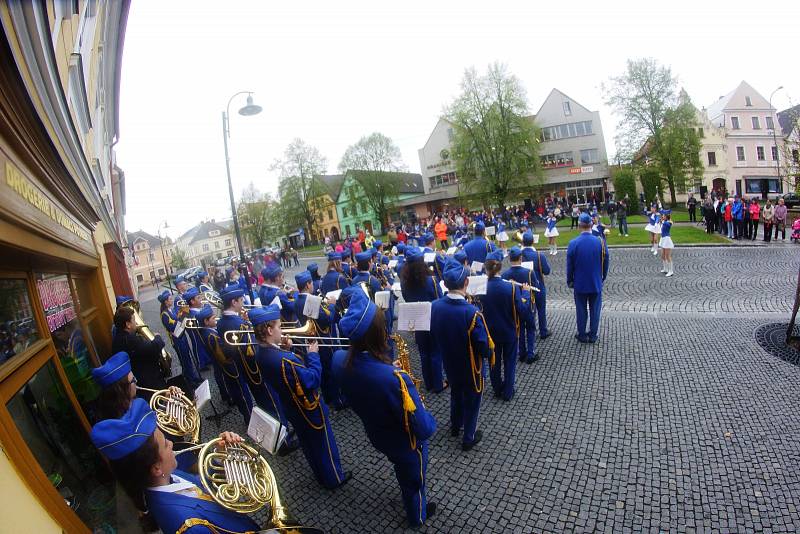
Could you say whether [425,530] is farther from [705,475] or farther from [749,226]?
[749,226]

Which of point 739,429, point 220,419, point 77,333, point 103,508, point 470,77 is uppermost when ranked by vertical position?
point 470,77

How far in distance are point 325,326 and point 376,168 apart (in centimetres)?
4931

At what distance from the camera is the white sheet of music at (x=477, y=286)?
547 cm

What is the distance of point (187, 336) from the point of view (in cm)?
888

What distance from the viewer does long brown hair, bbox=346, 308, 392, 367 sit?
10.3ft

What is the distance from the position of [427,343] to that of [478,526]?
10.1 ft

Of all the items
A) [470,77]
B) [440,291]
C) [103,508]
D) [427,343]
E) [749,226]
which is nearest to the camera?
[103,508]

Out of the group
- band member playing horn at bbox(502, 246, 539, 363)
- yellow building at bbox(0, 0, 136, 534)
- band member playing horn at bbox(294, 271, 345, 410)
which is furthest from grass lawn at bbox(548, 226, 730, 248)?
yellow building at bbox(0, 0, 136, 534)

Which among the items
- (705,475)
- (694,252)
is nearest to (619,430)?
(705,475)

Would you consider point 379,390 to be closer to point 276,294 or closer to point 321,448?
point 321,448

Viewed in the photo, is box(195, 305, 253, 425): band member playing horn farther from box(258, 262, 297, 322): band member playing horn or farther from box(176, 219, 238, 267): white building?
box(176, 219, 238, 267): white building

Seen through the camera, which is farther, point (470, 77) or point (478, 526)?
point (470, 77)

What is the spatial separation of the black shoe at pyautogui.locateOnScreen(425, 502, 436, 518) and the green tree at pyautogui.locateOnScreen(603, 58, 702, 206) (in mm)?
40192

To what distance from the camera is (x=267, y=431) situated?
3.13 m
